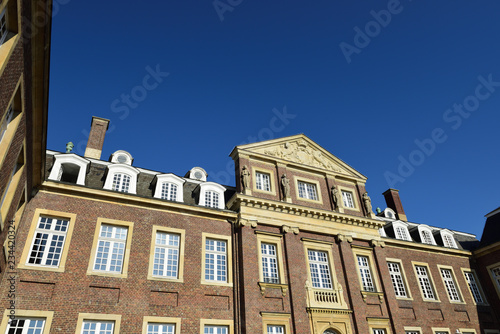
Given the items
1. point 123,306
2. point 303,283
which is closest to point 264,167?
point 303,283

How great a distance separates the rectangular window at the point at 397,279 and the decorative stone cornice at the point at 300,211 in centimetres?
309

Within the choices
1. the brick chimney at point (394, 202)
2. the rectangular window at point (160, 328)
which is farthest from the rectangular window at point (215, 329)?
the brick chimney at point (394, 202)

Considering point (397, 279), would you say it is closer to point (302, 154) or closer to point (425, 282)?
point (425, 282)

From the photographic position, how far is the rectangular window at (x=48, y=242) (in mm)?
14227

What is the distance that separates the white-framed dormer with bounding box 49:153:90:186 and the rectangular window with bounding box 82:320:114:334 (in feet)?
20.9

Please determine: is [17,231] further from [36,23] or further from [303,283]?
[303,283]

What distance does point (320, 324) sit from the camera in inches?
A: 690

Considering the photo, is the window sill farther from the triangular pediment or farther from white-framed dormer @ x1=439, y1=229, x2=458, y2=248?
white-framed dormer @ x1=439, y1=229, x2=458, y2=248

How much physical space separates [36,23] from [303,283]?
1614 cm

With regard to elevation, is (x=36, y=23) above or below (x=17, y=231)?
above

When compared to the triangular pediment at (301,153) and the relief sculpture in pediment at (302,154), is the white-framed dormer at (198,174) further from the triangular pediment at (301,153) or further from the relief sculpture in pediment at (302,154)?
the relief sculpture in pediment at (302,154)

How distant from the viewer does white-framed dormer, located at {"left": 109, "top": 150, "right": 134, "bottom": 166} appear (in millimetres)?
19953

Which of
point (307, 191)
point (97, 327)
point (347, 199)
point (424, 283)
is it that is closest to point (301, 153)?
point (307, 191)

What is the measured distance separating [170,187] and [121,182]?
2.58 metres
